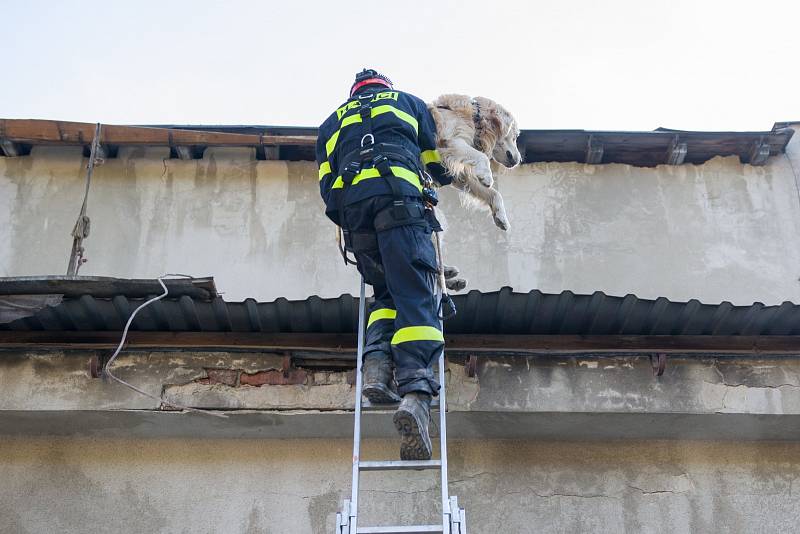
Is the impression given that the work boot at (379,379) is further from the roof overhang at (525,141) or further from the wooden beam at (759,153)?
the wooden beam at (759,153)

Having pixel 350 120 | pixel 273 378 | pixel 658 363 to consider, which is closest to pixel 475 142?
pixel 350 120

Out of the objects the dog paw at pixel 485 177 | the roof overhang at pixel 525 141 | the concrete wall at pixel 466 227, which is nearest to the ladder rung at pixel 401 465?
the dog paw at pixel 485 177

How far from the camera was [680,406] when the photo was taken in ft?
21.8

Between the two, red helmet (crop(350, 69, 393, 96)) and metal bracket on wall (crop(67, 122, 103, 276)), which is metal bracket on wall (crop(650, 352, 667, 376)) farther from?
metal bracket on wall (crop(67, 122, 103, 276))

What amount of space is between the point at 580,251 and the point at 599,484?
2936mm

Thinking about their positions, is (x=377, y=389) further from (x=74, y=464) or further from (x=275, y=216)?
(x=275, y=216)

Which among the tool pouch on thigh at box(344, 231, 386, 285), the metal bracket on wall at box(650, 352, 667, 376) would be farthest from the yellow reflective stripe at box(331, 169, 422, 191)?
the metal bracket on wall at box(650, 352, 667, 376)

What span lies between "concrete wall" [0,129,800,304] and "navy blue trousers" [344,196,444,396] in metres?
3.26

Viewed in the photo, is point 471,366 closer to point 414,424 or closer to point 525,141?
point 414,424

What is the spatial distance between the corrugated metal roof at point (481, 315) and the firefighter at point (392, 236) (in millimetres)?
762

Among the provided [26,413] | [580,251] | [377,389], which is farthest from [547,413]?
[26,413]

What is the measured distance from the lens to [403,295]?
533cm

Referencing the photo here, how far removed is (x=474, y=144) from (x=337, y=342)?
165 cm

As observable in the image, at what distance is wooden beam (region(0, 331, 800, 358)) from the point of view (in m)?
6.71
